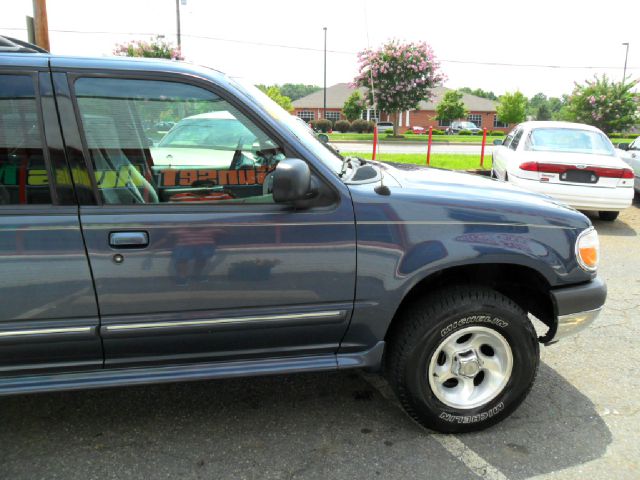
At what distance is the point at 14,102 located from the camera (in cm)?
220

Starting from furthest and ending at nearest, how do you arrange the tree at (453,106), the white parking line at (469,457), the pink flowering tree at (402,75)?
the tree at (453,106) → the pink flowering tree at (402,75) → the white parking line at (469,457)

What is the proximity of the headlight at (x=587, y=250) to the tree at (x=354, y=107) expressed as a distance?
4982cm

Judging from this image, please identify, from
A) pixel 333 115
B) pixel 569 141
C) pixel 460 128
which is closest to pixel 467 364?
pixel 569 141

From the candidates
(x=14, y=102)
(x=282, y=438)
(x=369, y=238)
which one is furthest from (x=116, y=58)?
(x=282, y=438)

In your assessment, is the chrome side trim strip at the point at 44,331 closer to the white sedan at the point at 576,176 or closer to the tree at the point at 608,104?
the white sedan at the point at 576,176

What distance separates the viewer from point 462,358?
2.71 meters

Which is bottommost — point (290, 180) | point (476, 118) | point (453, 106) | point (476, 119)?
point (290, 180)

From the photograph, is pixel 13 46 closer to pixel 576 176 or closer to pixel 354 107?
pixel 576 176

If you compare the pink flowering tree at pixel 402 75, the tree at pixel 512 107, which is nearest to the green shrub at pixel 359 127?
the pink flowering tree at pixel 402 75

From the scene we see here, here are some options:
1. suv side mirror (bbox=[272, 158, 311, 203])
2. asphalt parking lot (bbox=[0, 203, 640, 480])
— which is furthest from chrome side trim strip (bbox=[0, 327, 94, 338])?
suv side mirror (bbox=[272, 158, 311, 203])

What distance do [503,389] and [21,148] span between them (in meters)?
2.66

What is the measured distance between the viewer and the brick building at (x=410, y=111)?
6147 centimetres

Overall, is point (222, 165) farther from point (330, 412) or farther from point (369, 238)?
point (330, 412)

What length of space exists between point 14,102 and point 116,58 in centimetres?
48
